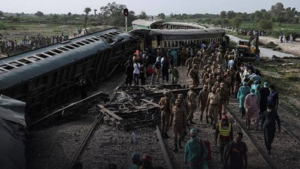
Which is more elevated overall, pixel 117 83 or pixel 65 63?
pixel 65 63

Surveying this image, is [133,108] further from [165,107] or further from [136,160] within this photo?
[136,160]

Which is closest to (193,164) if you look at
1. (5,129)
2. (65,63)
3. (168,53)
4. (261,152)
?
(261,152)

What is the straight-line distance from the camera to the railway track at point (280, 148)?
895 cm

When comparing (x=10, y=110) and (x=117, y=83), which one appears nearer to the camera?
(x=10, y=110)

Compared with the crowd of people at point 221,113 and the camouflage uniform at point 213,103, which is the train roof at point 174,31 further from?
the camouflage uniform at point 213,103

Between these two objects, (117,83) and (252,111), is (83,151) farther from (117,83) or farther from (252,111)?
(117,83)

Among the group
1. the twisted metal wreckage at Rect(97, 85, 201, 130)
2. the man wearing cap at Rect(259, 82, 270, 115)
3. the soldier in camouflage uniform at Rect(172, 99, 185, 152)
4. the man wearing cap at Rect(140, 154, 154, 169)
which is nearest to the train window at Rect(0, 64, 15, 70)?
→ the twisted metal wreckage at Rect(97, 85, 201, 130)

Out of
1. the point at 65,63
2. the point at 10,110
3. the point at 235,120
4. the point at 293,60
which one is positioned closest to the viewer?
the point at 10,110

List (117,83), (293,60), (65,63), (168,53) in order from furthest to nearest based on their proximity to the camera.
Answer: (293,60) → (168,53) → (117,83) → (65,63)

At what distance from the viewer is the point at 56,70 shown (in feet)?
46.2

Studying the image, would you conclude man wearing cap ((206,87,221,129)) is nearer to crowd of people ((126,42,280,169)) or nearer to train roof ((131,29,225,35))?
crowd of people ((126,42,280,169))

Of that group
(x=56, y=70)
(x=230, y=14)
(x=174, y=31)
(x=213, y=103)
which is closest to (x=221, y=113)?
(x=213, y=103)

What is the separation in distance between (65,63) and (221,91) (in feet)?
22.6

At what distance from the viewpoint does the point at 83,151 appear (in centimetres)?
931
